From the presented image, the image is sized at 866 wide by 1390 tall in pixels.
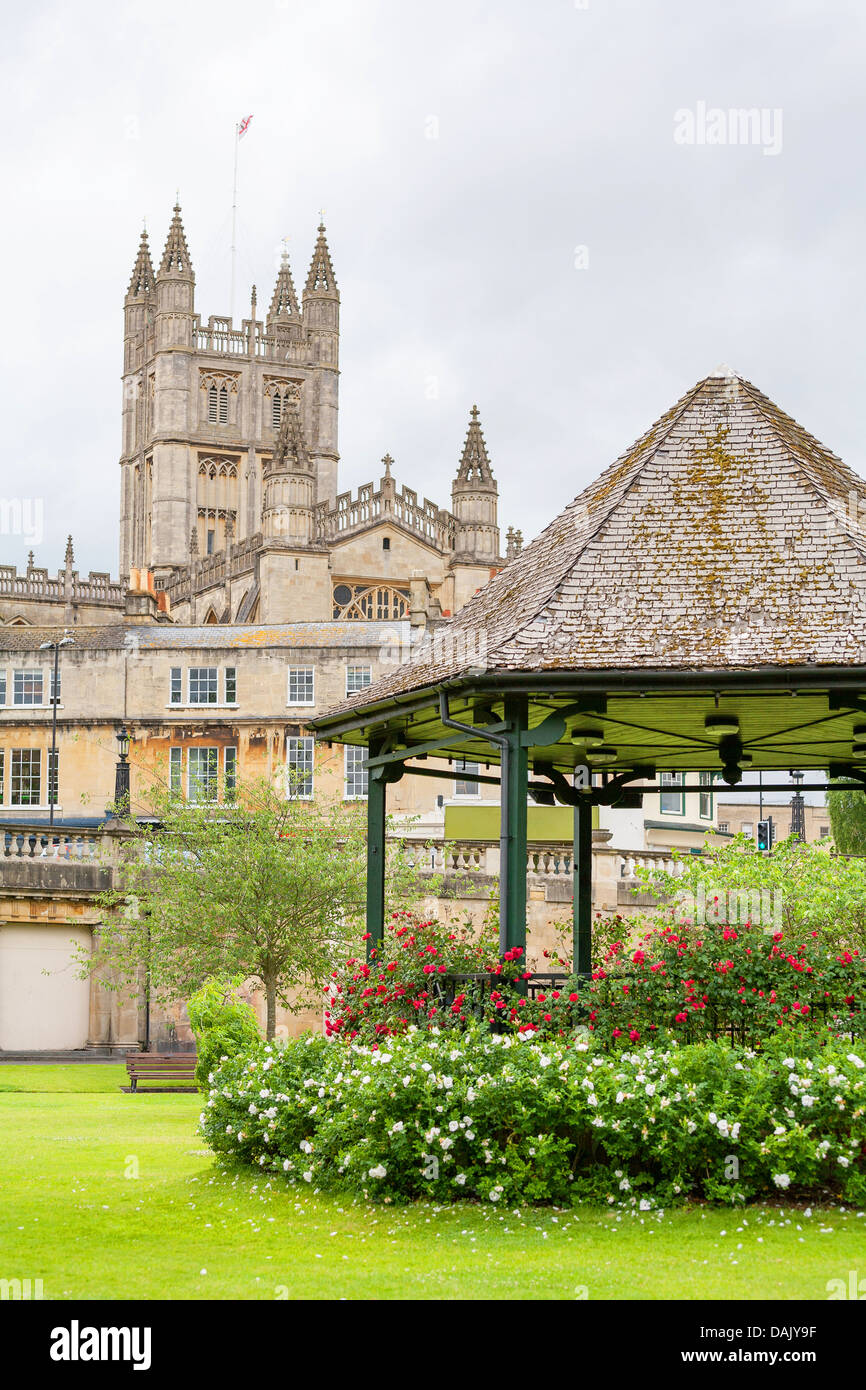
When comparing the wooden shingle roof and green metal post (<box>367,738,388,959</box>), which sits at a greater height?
the wooden shingle roof

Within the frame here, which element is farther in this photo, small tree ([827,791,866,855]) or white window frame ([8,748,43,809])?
white window frame ([8,748,43,809])

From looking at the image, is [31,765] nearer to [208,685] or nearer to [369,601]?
[208,685]

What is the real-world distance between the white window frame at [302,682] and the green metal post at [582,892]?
4252 cm

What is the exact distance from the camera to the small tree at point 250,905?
34.5 meters

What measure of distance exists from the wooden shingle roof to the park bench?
18.2m

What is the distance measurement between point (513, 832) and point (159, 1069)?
2097 cm

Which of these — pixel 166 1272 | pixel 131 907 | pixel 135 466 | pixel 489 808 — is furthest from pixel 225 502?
pixel 166 1272

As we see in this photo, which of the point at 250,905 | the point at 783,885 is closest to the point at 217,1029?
the point at 250,905

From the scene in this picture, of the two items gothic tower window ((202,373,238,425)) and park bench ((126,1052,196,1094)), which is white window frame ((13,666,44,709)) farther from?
gothic tower window ((202,373,238,425))

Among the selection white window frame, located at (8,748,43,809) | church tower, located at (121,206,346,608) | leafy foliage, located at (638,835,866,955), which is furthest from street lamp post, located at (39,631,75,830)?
church tower, located at (121,206,346,608)

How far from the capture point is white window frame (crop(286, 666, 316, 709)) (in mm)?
60625

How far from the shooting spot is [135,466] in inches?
5738

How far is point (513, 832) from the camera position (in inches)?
528
